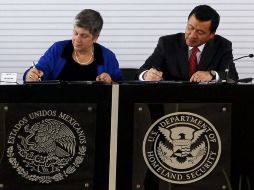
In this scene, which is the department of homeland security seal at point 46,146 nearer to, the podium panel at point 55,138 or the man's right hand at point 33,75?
the podium panel at point 55,138

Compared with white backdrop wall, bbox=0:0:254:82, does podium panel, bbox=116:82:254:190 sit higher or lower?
lower

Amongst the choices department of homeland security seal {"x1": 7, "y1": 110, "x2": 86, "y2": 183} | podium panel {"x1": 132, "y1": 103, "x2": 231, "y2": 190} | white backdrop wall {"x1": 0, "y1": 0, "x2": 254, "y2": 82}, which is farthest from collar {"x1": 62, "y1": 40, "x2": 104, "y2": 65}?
white backdrop wall {"x1": 0, "y1": 0, "x2": 254, "y2": 82}

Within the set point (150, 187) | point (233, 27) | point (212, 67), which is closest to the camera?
point (150, 187)

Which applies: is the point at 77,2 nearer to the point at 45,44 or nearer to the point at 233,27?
the point at 45,44

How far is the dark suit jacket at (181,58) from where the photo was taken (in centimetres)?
311

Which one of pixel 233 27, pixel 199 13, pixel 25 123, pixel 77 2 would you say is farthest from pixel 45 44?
pixel 25 123

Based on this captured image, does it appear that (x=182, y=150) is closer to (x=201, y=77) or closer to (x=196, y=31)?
(x=201, y=77)

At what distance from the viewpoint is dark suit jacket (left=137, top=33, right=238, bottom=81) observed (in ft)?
10.2

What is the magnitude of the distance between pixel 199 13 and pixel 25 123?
4.56 feet

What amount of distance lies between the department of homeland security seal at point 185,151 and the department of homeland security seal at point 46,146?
325mm

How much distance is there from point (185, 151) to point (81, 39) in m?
1.15

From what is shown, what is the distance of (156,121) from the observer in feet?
7.43

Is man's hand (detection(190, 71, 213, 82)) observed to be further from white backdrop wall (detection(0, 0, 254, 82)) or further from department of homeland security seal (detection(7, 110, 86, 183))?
white backdrop wall (detection(0, 0, 254, 82))

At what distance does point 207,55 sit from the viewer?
317 cm
